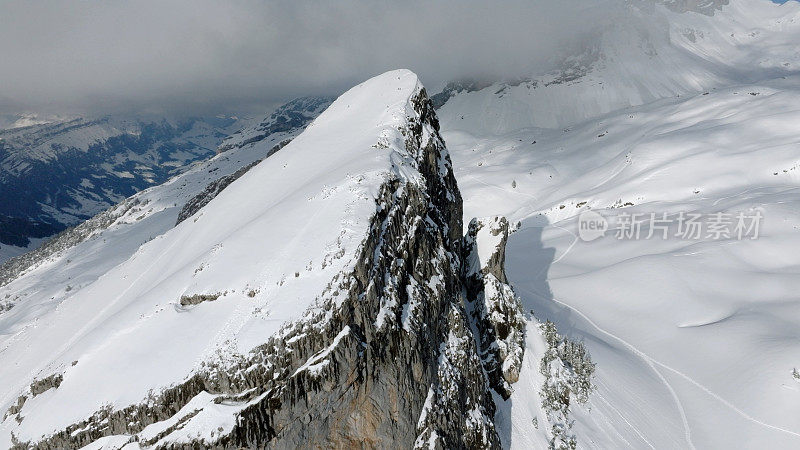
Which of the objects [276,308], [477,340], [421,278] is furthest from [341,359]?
[477,340]

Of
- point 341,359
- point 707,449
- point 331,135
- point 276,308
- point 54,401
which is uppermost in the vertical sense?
point 331,135

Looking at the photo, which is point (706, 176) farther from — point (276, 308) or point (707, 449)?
point (276, 308)

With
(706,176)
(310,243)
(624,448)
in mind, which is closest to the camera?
(310,243)

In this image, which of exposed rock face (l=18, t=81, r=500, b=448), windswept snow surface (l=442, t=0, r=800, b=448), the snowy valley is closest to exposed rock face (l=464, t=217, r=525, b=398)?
the snowy valley

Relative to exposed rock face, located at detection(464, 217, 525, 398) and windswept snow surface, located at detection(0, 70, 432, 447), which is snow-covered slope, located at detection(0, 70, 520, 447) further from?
exposed rock face, located at detection(464, 217, 525, 398)

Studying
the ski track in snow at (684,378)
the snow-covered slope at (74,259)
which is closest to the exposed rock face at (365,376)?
the ski track in snow at (684,378)

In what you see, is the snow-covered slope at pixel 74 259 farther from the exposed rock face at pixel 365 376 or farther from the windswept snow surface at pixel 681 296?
the windswept snow surface at pixel 681 296
